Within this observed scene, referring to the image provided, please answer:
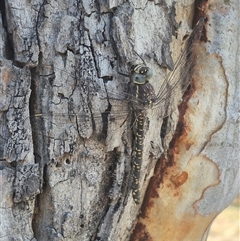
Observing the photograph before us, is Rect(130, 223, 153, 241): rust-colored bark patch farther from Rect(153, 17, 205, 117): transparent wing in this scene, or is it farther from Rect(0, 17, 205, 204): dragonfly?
Rect(153, 17, 205, 117): transparent wing

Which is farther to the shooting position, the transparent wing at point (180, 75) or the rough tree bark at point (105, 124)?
the transparent wing at point (180, 75)

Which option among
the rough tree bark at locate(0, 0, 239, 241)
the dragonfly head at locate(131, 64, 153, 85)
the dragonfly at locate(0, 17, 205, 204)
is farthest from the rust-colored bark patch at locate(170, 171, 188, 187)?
the dragonfly head at locate(131, 64, 153, 85)

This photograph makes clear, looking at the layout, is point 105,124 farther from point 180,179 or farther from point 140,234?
point 140,234

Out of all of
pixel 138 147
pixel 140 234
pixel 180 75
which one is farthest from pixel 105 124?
pixel 140 234

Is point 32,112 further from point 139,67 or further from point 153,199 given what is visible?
point 153,199

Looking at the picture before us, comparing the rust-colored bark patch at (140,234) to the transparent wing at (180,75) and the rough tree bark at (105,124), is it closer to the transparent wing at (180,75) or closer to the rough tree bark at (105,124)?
the rough tree bark at (105,124)

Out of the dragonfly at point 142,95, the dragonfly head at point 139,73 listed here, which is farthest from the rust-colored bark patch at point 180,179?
the dragonfly head at point 139,73

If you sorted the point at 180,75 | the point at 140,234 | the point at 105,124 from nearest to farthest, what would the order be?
the point at 105,124 < the point at 180,75 < the point at 140,234
